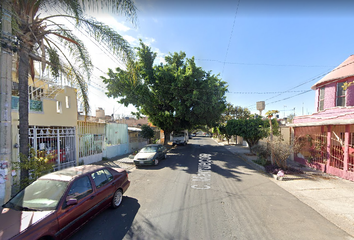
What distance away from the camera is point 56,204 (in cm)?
319

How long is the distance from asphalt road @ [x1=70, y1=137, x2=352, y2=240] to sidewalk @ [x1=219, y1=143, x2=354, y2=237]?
1.09ft

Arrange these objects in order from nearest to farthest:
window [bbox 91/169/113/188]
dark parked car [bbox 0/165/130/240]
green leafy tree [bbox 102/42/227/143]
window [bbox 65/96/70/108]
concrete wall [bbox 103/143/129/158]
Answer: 1. dark parked car [bbox 0/165/130/240]
2. window [bbox 91/169/113/188]
3. window [bbox 65/96/70/108]
4. concrete wall [bbox 103/143/129/158]
5. green leafy tree [bbox 102/42/227/143]

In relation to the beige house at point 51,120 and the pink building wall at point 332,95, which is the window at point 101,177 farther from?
the pink building wall at point 332,95

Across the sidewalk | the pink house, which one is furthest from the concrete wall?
the pink house

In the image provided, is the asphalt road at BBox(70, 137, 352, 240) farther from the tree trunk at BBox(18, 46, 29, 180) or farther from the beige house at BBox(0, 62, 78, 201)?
the beige house at BBox(0, 62, 78, 201)

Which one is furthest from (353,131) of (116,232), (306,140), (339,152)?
(116,232)

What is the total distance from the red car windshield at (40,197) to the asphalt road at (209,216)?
38.7 inches

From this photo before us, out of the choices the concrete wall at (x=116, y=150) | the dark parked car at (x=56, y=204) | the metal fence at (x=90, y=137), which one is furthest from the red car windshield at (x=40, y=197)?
the concrete wall at (x=116, y=150)

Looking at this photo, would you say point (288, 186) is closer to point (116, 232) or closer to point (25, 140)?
point (116, 232)

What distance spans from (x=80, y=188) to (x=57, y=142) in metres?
6.34

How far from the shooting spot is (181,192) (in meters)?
6.20

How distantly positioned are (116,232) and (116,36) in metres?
6.35

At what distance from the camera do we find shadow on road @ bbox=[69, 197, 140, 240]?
3.59 meters

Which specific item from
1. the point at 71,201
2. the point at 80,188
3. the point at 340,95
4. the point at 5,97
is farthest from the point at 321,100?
the point at 5,97
